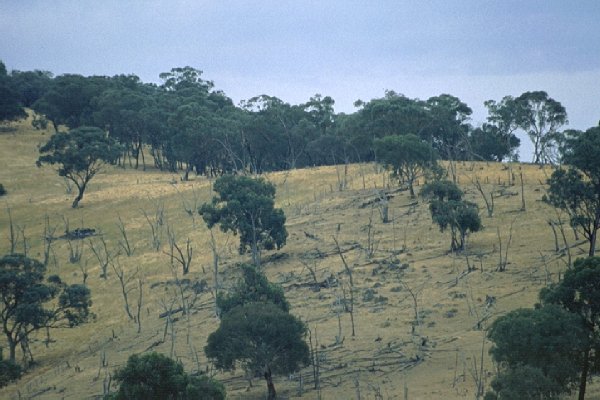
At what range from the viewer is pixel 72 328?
53344 millimetres

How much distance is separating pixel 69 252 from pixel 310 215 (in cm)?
2118

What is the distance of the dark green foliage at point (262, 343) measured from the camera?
3347 centimetres

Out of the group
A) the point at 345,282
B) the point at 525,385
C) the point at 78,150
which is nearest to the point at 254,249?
the point at 345,282

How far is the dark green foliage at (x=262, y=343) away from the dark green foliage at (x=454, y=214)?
19655mm

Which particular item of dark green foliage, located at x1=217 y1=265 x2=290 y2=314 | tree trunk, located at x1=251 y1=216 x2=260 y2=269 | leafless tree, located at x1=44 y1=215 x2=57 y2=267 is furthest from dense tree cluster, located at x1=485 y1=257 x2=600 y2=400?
leafless tree, located at x1=44 y1=215 x2=57 y2=267

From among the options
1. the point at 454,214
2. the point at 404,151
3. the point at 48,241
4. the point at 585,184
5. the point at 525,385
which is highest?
the point at 404,151

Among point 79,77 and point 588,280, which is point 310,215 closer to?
point 588,280

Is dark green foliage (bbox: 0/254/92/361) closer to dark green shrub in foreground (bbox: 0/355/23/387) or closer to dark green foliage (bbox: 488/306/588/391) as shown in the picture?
dark green shrub in foreground (bbox: 0/355/23/387)

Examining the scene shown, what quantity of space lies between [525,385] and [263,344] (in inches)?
464

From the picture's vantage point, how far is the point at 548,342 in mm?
26781

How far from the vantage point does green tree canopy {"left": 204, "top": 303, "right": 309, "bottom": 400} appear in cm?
3347

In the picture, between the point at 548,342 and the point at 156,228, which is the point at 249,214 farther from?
the point at 548,342

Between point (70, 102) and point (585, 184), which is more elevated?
→ point (70, 102)

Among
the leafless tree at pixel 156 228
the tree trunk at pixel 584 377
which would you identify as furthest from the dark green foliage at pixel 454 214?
the leafless tree at pixel 156 228
